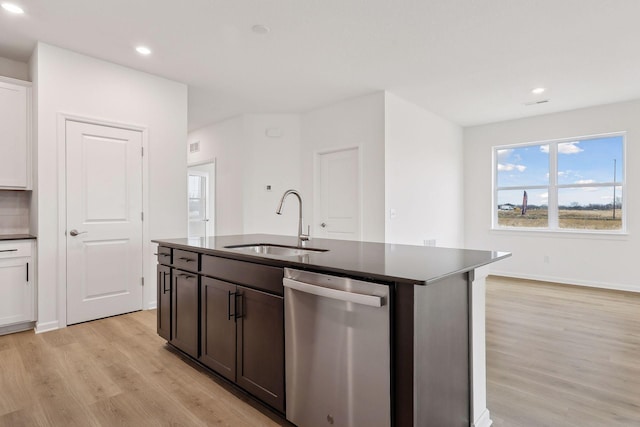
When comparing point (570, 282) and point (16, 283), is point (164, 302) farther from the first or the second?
point (570, 282)

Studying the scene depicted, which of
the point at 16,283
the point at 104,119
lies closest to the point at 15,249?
the point at 16,283

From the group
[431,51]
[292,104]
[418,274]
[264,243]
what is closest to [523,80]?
[431,51]

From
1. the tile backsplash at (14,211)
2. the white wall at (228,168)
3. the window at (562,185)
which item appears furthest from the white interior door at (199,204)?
the window at (562,185)

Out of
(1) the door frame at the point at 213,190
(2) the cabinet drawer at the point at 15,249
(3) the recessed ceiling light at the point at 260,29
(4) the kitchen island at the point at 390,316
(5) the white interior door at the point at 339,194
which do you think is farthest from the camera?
(1) the door frame at the point at 213,190

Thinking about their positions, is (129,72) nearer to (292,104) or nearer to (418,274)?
(292,104)

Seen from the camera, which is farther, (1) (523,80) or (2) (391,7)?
(1) (523,80)

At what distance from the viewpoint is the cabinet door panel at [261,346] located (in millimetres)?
1751

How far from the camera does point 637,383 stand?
7.31 feet

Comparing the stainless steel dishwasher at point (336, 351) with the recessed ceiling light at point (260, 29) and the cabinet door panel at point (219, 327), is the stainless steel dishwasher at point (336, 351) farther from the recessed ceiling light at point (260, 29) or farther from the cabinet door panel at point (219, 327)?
the recessed ceiling light at point (260, 29)

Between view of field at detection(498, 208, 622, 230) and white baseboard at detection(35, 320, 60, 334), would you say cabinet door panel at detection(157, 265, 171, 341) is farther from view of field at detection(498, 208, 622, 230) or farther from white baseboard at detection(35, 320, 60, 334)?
view of field at detection(498, 208, 622, 230)

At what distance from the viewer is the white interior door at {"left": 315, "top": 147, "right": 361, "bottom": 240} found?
4859 millimetres

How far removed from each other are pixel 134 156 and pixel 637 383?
4603mm

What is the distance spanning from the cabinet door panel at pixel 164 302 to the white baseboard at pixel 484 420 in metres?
2.13

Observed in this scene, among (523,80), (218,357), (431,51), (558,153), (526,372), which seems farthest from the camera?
(558,153)
